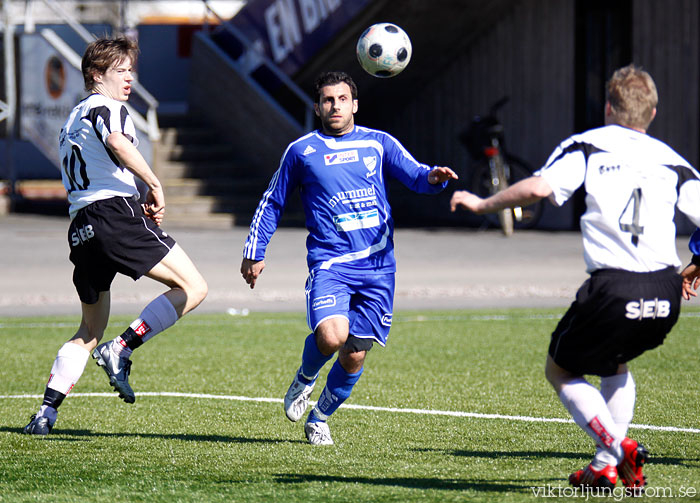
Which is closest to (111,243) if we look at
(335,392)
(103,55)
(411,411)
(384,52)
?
(103,55)

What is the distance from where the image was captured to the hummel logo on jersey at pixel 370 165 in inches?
236

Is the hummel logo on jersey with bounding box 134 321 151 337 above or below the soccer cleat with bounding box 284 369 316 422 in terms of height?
above

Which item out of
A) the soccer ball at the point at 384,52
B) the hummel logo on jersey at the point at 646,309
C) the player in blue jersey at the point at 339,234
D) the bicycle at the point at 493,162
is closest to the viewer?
the hummel logo on jersey at the point at 646,309

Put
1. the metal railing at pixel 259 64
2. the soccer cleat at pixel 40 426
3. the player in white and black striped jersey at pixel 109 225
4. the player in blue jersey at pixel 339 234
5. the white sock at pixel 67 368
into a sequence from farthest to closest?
the metal railing at pixel 259 64 < the white sock at pixel 67 368 < the soccer cleat at pixel 40 426 < the player in white and black striped jersey at pixel 109 225 < the player in blue jersey at pixel 339 234

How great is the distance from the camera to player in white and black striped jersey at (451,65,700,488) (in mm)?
4375

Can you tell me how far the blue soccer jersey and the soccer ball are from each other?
113cm

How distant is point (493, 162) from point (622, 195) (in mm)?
14343

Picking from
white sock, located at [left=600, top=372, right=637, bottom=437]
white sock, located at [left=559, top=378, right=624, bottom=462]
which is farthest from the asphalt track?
white sock, located at [left=559, top=378, right=624, bottom=462]

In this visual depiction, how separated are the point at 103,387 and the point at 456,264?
27.2 feet

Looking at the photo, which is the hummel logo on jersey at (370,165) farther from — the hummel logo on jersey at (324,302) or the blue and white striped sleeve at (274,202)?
the hummel logo on jersey at (324,302)

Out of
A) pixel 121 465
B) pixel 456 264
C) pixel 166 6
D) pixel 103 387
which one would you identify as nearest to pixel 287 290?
pixel 456 264

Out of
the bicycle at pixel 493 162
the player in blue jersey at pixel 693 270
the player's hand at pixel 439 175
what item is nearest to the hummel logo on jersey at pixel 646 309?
the player in blue jersey at pixel 693 270

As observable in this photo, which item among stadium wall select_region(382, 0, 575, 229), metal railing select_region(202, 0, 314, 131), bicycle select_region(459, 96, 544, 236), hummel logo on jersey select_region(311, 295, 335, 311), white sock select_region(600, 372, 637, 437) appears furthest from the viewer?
metal railing select_region(202, 0, 314, 131)

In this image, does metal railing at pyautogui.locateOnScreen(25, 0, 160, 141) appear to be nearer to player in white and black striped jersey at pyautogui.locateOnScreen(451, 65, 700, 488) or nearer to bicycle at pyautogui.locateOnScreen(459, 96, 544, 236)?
bicycle at pyautogui.locateOnScreen(459, 96, 544, 236)
